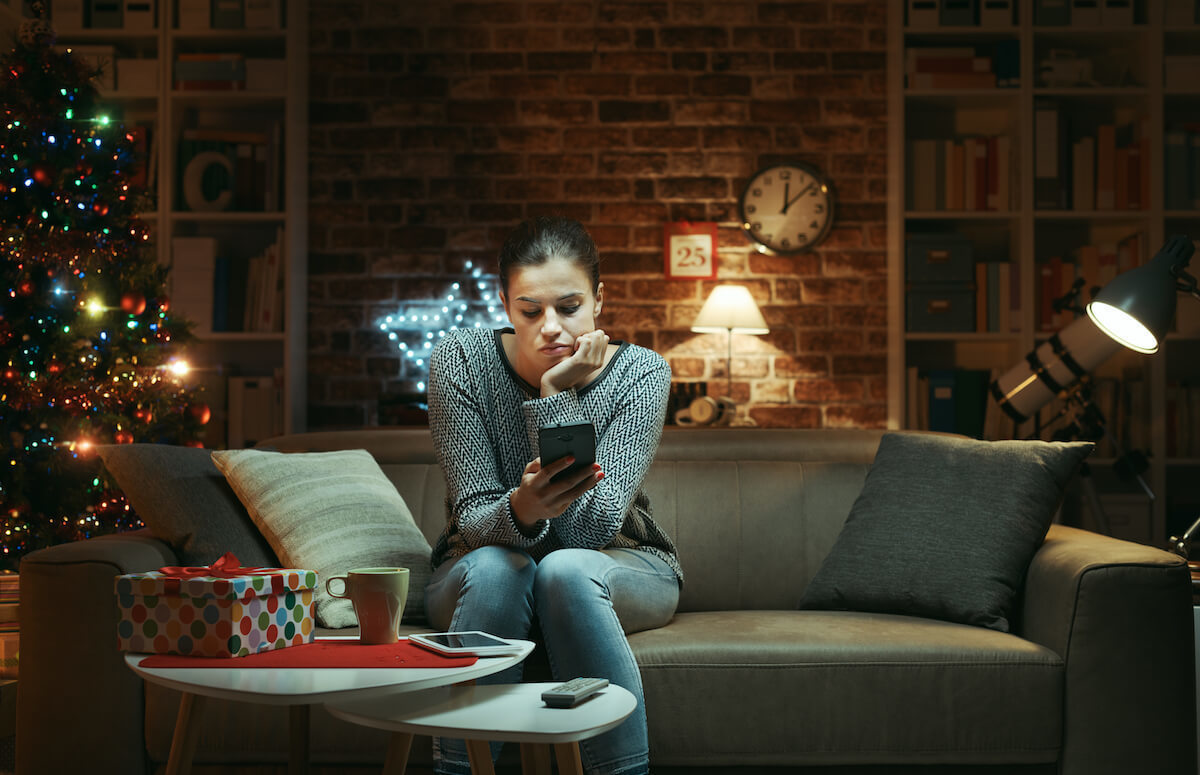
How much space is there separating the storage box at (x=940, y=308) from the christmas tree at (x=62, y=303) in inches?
104

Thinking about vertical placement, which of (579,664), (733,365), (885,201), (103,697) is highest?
(885,201)

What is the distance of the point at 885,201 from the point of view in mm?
3982

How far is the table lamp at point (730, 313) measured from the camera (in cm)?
371

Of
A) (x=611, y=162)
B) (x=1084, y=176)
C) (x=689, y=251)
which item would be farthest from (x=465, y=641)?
(x=1084, y=176)

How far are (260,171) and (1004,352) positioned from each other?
2930 millimetres

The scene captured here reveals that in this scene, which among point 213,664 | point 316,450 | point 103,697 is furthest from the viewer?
point 316,450

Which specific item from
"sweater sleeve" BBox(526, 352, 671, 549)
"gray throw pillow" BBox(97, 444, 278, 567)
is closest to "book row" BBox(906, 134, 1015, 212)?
"sweater sleeve" BBox(526, 352, 671, 549)

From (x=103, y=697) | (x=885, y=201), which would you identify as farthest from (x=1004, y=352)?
(x=103, y=697)

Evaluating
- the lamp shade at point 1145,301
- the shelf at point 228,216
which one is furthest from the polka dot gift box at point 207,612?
the shelf at point 228,216

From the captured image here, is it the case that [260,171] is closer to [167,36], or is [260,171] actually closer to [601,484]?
[167,36]

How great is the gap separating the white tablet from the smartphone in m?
0.31

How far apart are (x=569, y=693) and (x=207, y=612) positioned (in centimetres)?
41

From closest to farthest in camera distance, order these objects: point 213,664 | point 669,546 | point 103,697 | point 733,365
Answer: point 213,664 < point 103,697 < point 669,546 < point 733,365

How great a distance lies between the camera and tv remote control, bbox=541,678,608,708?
3.57 ft
